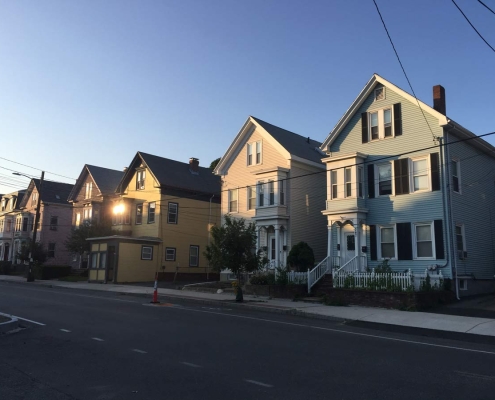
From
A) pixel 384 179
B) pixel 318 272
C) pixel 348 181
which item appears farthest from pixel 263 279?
pixel 384 179

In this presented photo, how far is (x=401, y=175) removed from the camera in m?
22.8

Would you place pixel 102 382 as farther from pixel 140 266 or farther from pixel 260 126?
pixel 140 266

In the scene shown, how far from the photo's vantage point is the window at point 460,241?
21.4 metres

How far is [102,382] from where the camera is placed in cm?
692

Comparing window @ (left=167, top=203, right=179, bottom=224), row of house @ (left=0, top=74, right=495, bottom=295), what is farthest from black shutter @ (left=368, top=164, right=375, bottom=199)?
window @ (left=167, top=203, right=179, bottom=224)

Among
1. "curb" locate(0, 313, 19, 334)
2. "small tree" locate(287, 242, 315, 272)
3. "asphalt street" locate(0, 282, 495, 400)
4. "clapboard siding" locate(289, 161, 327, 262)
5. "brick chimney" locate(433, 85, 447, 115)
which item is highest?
"brick chimney" locate(433, 85, 447, 115)

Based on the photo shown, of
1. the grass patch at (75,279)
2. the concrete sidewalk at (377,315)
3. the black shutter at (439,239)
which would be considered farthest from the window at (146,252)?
the black shutter at (439,239)

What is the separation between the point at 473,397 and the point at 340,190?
18.8m

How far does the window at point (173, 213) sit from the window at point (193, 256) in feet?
9.49

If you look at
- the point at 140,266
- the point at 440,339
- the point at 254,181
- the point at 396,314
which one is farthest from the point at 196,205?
the point at 440,339

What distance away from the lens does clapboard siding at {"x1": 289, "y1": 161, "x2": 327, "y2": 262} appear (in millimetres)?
28266

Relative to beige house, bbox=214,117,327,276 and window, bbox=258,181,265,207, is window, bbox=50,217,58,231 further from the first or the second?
window, bbox=258,181,265,207

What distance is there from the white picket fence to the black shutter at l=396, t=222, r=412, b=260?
1473 mm

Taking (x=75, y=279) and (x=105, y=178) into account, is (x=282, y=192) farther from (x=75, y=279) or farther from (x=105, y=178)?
(x=105, y=178)
